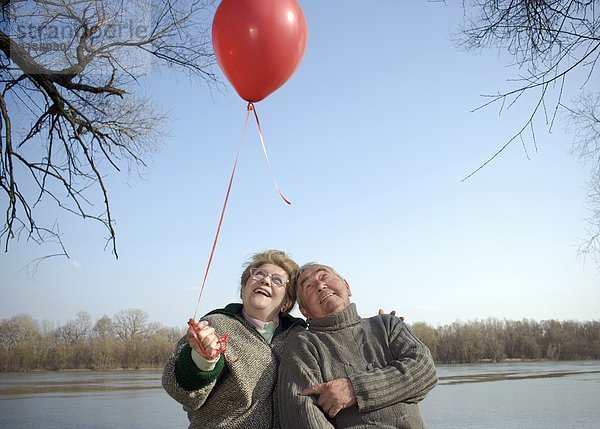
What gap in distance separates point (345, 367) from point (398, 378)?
0.74 feet

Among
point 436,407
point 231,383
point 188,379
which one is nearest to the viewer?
point 188,379

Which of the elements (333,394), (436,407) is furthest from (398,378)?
(436,407)

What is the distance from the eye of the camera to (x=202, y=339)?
2107 mm

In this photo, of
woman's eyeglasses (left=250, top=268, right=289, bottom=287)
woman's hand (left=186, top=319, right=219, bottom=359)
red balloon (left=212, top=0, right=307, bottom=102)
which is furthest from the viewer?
red balloon (left=212, top=0, right=307, bottom=102)

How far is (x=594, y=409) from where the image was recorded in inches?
318

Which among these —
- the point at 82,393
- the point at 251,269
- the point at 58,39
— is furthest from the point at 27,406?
the point at 251,269

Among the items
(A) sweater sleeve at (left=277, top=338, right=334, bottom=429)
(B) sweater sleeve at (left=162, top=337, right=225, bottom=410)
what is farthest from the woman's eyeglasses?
(B) sweater sleeve at (left=162, top=337, right=225, bottom=410)

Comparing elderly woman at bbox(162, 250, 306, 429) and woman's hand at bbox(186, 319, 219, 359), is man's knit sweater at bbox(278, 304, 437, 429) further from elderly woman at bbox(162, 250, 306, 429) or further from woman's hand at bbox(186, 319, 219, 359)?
woman's hand at bbox(186, 319, 219, 359)

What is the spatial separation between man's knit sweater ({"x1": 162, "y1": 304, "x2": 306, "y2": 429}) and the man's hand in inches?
8.6

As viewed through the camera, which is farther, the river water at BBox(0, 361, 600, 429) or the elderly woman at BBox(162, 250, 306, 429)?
the river water at BBox(0, 361, 600, 429)

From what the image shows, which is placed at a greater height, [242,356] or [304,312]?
[304,312]

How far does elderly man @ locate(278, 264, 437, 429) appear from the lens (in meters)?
2.31

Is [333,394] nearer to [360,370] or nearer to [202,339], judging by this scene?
[360,370]

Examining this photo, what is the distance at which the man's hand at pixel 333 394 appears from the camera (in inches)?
90.6
